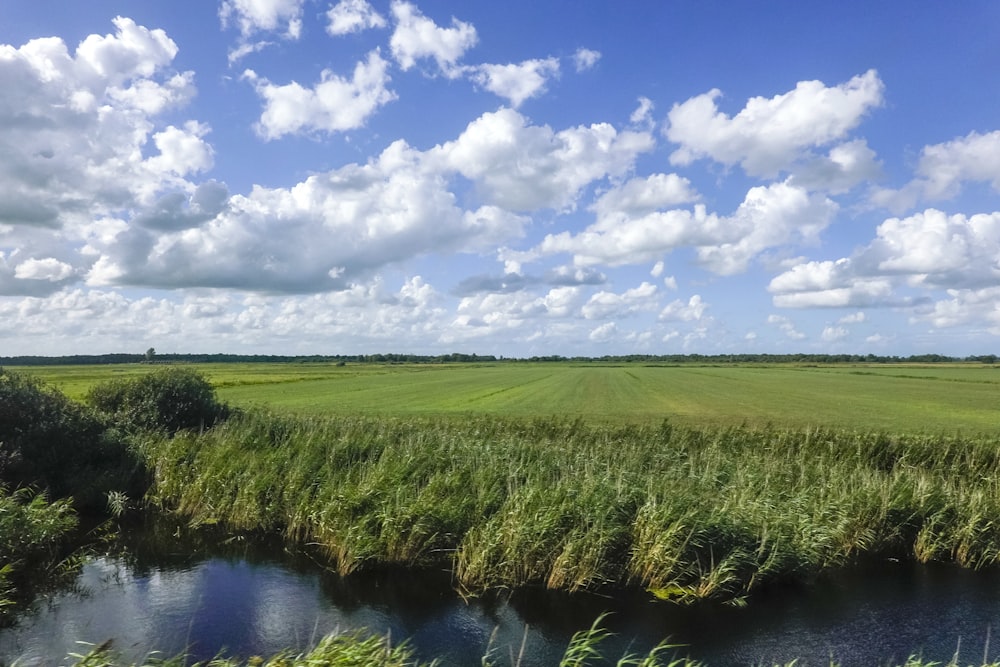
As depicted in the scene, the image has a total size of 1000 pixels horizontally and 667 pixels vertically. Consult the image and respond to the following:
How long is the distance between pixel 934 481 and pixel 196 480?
2396 centimetres

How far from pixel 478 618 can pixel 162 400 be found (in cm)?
2505

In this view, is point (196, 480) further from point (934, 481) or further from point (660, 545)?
point (934, 481)

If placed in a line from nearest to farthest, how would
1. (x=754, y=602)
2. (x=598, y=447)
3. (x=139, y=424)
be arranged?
1. (x=754, y=602)
2. (x=598, y=447)
3. (x=139, y=424)

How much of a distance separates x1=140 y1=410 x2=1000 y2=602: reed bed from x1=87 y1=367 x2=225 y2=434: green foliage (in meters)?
6.75

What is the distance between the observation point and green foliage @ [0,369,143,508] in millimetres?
21812

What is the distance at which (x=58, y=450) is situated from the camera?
2369 cm

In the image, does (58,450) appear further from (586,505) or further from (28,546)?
(586,505)

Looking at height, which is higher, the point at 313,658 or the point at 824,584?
the point at 313,658

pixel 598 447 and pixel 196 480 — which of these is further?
pixel 598 447

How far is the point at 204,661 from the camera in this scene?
11742 mm

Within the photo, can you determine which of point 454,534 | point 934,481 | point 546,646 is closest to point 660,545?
point 546,646

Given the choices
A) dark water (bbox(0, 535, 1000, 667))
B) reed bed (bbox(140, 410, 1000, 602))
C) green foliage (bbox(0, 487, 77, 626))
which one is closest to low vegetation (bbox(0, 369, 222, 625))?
green foliage (bbox(0, 487, 77, 626))

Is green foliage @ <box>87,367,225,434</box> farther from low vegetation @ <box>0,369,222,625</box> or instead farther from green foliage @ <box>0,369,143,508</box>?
green foliage @ <box>0,369,143,508</box>

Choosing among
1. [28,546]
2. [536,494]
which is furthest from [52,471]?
[536,494]
